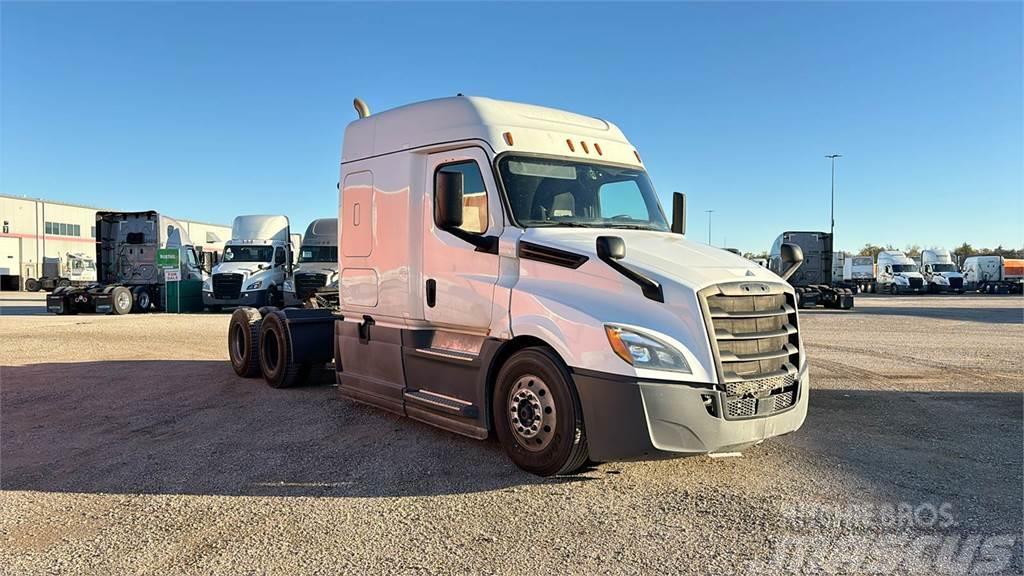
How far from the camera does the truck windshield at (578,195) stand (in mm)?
5703

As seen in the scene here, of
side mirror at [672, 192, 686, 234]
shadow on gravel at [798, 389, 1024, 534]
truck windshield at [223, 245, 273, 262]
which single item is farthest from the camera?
truck windshield at [223, 245, 273, 262]

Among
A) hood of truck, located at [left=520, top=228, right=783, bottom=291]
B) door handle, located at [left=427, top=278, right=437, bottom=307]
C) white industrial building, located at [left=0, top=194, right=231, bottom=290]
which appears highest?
white industrial building, located at [left=0, top=194, right=231, bottom=290]

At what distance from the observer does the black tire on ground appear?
82.9 feet

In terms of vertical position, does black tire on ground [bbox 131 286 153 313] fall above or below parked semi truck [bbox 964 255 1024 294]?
below

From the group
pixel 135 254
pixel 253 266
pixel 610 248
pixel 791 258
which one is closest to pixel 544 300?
pixel 610 248

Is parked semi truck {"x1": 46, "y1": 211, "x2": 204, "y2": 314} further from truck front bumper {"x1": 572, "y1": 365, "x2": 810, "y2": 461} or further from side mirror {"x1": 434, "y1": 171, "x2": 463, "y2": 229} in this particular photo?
truck front bumper {"x1": 572, "y1": 365, "x2": 810, "y2": 461}

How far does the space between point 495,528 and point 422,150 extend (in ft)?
12.0

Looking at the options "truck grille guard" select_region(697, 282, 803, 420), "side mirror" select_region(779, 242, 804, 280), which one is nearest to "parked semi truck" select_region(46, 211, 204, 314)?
"side mirror" select_region(779, 242, 804, 280)

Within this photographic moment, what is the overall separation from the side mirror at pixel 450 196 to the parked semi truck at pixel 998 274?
5693 cm

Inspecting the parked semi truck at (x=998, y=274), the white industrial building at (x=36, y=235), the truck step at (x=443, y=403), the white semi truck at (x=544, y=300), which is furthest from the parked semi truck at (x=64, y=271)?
the parked semi truck at (x=998, y=274)

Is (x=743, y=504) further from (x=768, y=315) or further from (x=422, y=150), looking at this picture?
(x=422, y=150)

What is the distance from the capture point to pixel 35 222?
5491cm

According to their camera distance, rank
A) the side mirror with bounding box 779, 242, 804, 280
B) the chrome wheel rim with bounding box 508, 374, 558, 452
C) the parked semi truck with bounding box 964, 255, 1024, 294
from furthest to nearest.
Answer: the parked semi truck with bounding box 964, 255, 1024, 294 < the side mirror with bounding box 779, 242, 804, 280 < the chrome wheel rim with bounding box 508, 374, 558, 452

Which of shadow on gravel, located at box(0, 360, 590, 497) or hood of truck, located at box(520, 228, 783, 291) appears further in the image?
shadow on gravel, located at box(0, 360, 590, 497)
